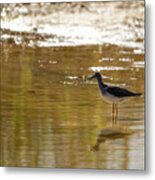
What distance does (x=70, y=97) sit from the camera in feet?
6.31

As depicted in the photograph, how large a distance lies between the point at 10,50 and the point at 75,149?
0.40m

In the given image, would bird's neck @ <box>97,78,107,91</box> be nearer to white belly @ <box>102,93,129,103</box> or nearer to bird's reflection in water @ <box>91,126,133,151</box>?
white belly @ <box>102,93,129,103</box>

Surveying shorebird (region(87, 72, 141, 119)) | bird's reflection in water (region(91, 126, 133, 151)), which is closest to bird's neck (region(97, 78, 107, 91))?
shorebird (region(87, 72, 141, 119))

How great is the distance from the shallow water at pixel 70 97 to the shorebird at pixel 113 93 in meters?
0.02

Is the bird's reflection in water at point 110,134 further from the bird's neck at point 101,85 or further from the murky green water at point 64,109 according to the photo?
the bird's neck at point 101,85

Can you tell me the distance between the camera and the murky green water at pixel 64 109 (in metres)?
1.89

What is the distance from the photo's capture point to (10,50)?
1.96 metres

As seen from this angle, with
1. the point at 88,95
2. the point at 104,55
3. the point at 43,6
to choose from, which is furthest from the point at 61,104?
the point at 43,6

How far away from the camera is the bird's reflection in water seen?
1900 mm

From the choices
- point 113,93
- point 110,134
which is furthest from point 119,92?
point 110,134

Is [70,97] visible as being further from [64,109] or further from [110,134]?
[110,134]

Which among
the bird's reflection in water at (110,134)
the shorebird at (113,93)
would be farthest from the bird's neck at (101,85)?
the bird's reflection in water at (110,134)

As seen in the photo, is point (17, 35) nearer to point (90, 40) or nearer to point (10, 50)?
point (10, 50)

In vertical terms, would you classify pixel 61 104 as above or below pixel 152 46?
below
